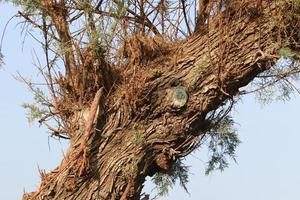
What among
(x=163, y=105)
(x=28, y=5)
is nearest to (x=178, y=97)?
(x=163, y=105)

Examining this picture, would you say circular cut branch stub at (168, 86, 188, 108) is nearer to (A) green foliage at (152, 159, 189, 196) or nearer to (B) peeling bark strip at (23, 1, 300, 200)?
(B) peeling bark strip at (23, 1, 300, 200)

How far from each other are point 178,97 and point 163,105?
11cm

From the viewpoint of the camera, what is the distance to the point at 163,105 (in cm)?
387

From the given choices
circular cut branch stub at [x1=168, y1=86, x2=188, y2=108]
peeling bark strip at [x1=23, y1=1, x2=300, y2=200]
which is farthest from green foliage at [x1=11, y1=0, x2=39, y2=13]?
circular cut branch stub at [x1=168, y1=86, x2=188, y2=108]

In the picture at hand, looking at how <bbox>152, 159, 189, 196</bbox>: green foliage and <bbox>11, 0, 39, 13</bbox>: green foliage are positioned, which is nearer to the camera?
<bbox>11, 0, 39, 13</bbox>: green foliage

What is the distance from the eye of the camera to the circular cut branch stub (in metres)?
3.85

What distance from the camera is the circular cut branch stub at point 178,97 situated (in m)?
3.85

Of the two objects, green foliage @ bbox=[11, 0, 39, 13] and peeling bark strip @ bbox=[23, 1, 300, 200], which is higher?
green foliage @ bbox=[11, 0, 39, 13]

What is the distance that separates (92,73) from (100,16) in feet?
1.20

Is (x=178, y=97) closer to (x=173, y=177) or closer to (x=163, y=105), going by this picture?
(x=163, y=105)

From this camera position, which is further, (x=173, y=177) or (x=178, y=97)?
(x=173, y=177)

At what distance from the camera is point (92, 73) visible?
13.0 feet

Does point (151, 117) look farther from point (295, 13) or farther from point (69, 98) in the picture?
point (295, 13)

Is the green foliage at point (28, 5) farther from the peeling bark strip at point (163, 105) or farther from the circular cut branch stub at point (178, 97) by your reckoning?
the circular cut branch stub at point (178, 97)
